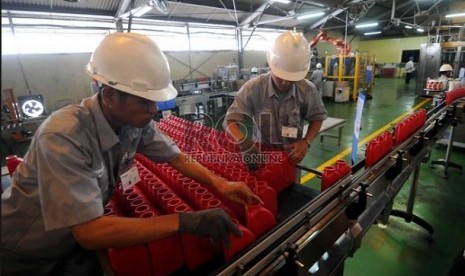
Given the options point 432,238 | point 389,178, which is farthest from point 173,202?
point 432,238

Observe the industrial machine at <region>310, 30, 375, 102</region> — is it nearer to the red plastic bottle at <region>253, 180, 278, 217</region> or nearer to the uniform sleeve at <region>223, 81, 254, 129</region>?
A: the uniform sleeve at <region>223, 81, 254, 129</region>

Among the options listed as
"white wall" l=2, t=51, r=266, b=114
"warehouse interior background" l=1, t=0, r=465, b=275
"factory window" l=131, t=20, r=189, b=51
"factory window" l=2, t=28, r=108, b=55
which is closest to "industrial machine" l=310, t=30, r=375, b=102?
"warehouse interior background" l=1, t=0, r=465, b=275

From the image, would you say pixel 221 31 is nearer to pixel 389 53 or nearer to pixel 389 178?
pixel 389 178

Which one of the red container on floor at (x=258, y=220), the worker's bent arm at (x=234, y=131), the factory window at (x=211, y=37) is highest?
the factory window at (x=211, y=37)

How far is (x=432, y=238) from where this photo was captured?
231cm

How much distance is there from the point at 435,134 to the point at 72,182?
2607 mm

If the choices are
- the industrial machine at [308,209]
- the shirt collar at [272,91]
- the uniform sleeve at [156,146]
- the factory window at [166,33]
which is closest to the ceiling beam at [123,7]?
the factory window at [166,33]

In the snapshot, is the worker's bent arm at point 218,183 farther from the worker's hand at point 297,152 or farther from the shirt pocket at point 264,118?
the shirt pocket at point 264,118

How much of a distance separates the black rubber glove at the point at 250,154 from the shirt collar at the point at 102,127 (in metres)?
0.77

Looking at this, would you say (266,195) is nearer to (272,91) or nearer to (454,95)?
Answer: (272,91)

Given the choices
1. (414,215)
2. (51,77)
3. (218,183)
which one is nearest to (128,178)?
(218,183)

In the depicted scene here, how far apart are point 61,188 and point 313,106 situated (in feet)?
5.60

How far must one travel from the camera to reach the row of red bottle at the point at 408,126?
6.00ft

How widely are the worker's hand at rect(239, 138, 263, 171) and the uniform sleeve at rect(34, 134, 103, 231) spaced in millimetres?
888
